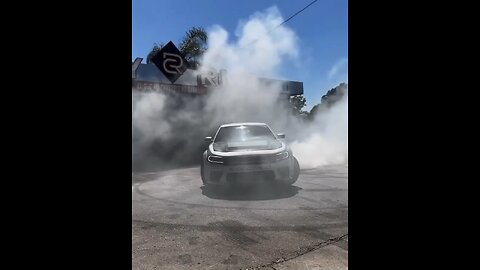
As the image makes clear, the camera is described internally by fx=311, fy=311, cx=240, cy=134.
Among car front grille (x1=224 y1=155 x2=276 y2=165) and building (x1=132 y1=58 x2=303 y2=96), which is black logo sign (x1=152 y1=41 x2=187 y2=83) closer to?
→ building (x1=132 y1=58 x2=303 y2=96)

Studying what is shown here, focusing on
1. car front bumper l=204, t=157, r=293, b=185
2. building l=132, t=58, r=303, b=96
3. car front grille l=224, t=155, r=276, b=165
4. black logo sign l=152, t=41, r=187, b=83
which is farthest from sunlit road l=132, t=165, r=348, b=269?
black logo sign l=152, t=41, r=187, b=83

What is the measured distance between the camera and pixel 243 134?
263 inches

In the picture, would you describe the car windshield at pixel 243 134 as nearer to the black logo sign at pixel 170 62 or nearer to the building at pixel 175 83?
the building at pixel 175 83

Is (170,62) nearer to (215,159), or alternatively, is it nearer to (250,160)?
(215,159)

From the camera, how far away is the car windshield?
6531 mm

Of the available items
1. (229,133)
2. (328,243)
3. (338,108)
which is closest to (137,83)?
(229,133)

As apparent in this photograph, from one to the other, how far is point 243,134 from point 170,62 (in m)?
9.60

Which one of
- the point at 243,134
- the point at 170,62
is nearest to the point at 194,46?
the point at 170,62

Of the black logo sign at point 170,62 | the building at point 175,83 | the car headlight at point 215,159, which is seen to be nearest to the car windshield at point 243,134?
the car headlight at point 215,159

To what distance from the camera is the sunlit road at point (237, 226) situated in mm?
2951

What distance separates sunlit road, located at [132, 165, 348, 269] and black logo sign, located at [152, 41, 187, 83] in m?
9.25
